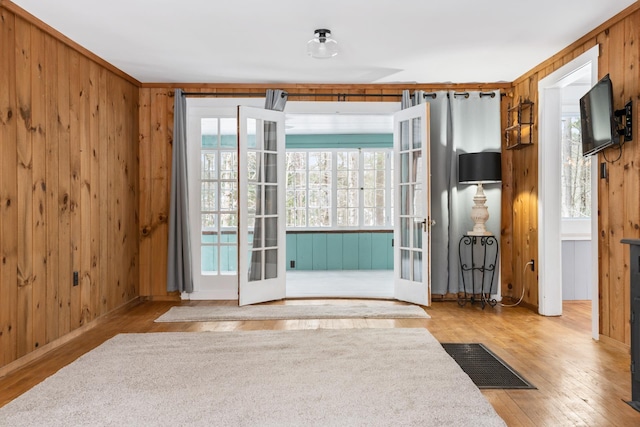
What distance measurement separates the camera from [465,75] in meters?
5.12

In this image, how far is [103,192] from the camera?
4.58 m

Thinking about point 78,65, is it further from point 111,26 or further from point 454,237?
point 454,237

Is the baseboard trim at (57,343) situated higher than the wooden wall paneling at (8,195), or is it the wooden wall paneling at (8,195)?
the wooden wall paneling at (8,195)

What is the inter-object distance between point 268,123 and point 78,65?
6.35 ft

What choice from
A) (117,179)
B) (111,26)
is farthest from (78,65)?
(117,179)

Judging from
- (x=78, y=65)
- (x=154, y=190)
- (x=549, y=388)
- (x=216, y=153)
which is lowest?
(x=549, y=388)

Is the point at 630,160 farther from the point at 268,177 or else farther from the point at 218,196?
the point at 218,196

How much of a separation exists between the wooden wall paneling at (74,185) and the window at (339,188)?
472 cm

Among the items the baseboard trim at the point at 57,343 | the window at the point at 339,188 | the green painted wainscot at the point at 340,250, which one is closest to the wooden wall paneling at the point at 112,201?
the baseboard trim at the point at 57,343

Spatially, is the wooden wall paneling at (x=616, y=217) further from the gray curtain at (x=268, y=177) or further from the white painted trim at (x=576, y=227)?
the gray curtain at (x=268, y=177)

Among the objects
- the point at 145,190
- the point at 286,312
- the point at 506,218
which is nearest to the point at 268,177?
the point at 145,190

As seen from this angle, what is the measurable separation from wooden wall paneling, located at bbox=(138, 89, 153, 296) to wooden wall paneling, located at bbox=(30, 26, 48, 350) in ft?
6.02

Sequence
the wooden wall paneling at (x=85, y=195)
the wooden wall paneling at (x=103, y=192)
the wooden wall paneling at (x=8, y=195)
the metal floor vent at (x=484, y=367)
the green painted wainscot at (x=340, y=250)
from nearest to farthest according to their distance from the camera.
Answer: the metal floor vent at (x=484, y=367)
the wooden wall paneling at (x=8, y=195)
the wooden wall paneling at (x=85, y=195)
the wooden wall paneling at (x=103, y=192)
the green painted wainscot at (x=340, y=250)

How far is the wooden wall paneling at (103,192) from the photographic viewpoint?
452 centimetres
